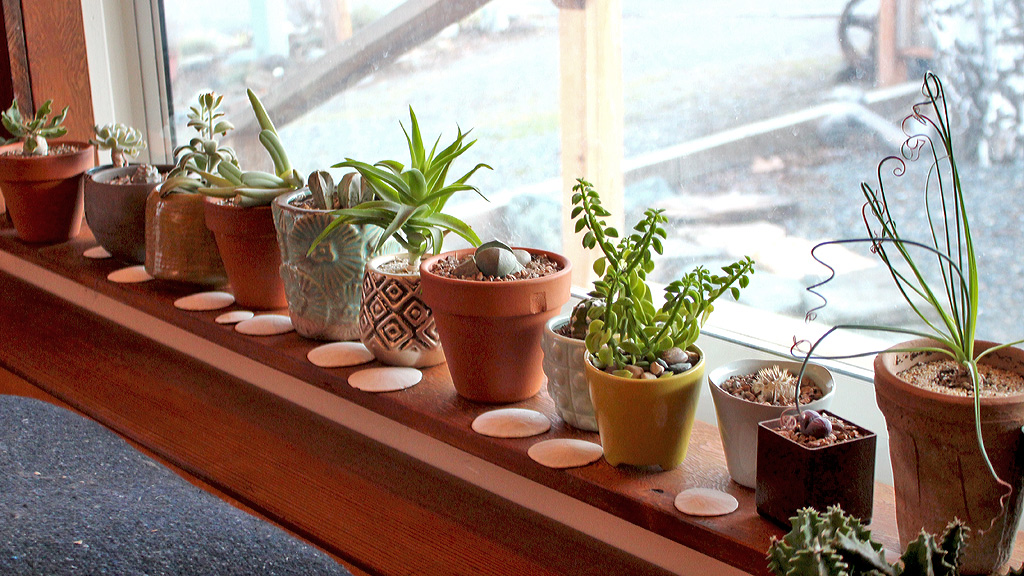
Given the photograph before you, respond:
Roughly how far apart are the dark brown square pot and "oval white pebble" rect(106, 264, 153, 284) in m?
1.00

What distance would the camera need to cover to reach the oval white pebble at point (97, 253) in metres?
1.46

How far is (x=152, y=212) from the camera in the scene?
127cm

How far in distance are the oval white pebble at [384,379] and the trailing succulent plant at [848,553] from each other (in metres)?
0.54

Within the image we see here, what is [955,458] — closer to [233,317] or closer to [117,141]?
[233,317]

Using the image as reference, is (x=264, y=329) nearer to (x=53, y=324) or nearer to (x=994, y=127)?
(x=53, y=324)

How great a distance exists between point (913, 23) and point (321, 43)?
2.87ft

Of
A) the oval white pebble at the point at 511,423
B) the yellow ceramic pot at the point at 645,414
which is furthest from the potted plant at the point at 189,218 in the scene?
the yellow ceramic pot at the point at 645,414

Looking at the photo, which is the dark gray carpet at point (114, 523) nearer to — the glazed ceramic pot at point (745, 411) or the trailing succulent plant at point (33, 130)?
the glazed ceramic pot at point (745, 411)

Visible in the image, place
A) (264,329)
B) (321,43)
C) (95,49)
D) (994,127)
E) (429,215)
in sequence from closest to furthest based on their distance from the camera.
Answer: (994,127)
(429,215)
(264,329)
(321,43)
(95,49)

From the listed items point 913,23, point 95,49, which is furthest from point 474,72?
point 95,49

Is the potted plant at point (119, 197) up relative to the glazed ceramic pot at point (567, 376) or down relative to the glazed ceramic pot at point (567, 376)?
up

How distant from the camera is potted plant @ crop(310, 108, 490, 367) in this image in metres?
0.97

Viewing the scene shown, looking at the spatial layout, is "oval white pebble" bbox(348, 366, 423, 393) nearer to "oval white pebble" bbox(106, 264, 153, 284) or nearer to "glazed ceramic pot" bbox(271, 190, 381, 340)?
"glazed ceramic pot" bbox(271, 190, 381, 340)

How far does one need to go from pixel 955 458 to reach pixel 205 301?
0.96 metres
